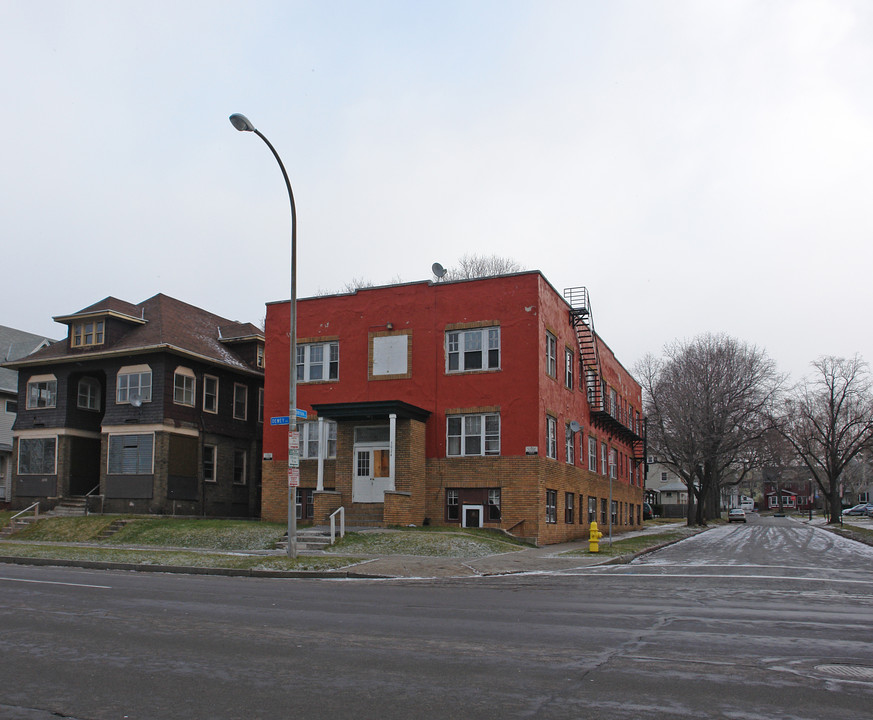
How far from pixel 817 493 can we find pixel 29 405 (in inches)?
5921

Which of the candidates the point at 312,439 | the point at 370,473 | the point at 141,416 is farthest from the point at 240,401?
the point at 370,473

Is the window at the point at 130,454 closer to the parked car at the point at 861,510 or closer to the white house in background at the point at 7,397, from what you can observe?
the white house in background at the point at 7,397

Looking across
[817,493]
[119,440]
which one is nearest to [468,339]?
[119,440]

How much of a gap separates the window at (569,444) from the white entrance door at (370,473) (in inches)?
298

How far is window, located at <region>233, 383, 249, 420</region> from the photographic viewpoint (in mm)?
37312

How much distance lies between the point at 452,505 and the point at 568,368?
26.6ft

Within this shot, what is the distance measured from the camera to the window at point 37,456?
3466 centimetres

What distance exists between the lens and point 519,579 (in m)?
17.0

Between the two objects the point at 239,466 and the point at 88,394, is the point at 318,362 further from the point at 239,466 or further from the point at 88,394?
the point at 88,394

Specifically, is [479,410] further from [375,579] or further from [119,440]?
[119,440]

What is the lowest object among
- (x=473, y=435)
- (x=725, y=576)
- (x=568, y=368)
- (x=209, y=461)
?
(x=725, y=576)

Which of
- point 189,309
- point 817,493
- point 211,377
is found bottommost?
point 817,493

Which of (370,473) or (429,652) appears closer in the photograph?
(429,652)

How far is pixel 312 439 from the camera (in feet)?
100
